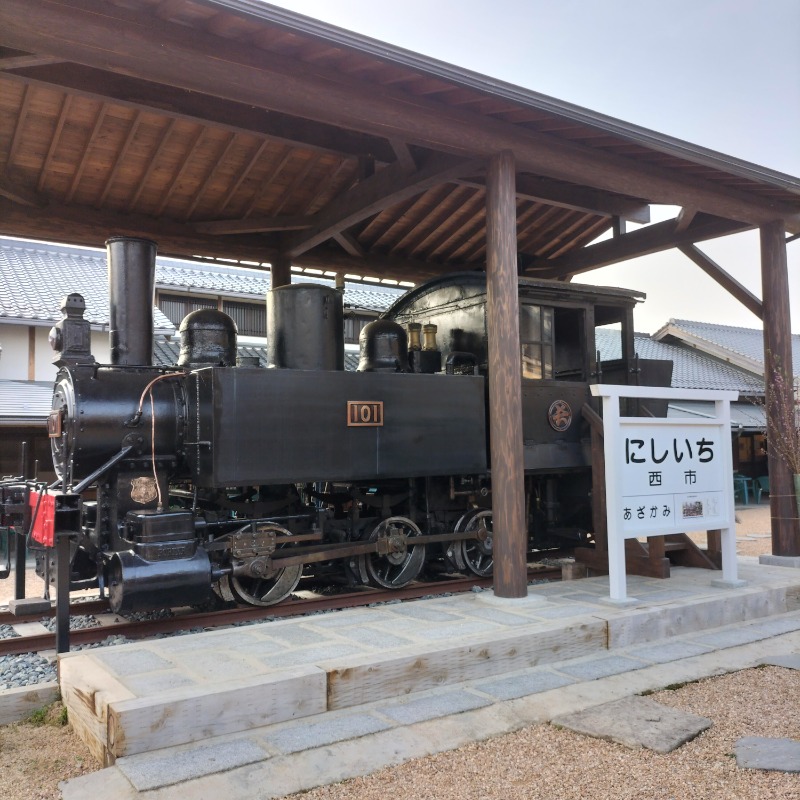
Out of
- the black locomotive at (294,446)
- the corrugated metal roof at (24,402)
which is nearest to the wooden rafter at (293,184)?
the black locomotive at (294,446)

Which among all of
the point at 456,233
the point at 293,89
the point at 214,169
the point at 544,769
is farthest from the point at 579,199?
the point at 544,769

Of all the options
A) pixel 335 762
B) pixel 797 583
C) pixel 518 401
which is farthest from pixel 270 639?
pixel 797 583

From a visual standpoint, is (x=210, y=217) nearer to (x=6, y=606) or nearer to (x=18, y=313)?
(x=6, y=606)

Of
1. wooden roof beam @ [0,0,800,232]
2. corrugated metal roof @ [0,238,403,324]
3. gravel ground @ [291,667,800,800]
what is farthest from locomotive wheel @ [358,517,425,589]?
corrugated metal roof @ [0,238,403,324]

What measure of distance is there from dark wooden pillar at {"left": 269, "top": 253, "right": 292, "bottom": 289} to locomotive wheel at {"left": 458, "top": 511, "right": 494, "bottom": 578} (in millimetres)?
3150

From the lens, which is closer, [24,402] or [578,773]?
[578,773]

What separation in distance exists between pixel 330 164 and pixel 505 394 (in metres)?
2.89

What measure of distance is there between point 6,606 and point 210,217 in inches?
151

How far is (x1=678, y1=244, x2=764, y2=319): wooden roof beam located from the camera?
741cm

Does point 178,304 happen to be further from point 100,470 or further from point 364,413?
point 100,470

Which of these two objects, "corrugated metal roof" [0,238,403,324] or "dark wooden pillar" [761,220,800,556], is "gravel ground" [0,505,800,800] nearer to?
"dark wooden pillar" [761,220,800,556]

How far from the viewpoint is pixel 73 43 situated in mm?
3936

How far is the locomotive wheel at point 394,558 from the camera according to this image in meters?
6.02

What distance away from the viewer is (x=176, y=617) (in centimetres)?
504
